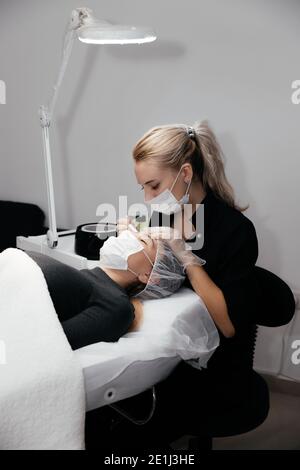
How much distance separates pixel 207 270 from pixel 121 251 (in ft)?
0.87

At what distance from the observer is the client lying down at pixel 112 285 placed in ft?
3.96

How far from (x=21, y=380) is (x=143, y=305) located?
0.50 m

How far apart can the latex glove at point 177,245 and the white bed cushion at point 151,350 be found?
0.10 m

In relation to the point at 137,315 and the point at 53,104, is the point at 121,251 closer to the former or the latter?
the point at 137,315

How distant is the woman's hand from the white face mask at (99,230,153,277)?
9 centimetres

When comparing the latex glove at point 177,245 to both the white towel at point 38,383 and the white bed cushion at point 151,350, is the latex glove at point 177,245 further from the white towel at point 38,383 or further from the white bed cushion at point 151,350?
the white towel at point 38,383

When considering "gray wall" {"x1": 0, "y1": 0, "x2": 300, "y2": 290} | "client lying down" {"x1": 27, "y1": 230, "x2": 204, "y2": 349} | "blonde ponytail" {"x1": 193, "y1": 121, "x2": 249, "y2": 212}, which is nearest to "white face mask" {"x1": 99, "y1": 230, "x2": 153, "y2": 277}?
"client lying down" {"x1": 27, "y1": 230, "x2": 204, "y2": 349}

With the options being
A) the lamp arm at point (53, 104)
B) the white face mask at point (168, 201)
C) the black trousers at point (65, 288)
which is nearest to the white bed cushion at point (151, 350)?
the black trousers at point (65, 288)

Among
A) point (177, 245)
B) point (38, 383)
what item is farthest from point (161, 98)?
point (38, 383)

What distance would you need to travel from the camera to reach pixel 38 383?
980 millimetres

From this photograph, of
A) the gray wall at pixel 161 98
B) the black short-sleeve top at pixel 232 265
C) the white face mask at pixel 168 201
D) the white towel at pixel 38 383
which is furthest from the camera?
the gray wall at pixel 161 98

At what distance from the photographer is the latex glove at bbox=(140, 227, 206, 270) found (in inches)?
56.3

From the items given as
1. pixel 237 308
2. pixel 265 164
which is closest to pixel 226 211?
pixel 237 308

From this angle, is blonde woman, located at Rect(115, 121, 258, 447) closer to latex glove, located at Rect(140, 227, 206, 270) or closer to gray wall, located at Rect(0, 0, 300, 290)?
latex glove, located at Rect(140, 227, 206, 270)
